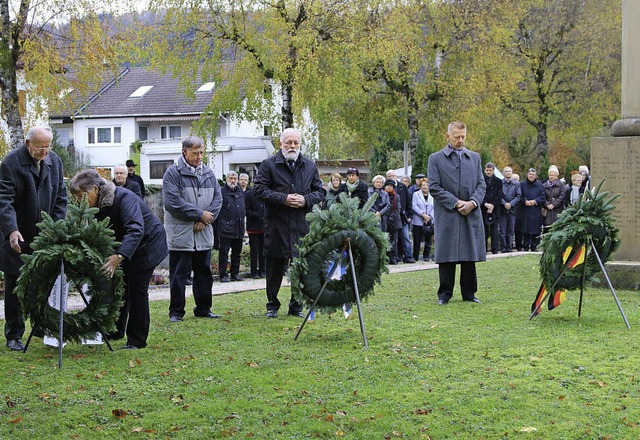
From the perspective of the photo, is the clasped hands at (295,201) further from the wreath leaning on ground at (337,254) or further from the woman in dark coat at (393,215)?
the woman in dark coat at (393,215)

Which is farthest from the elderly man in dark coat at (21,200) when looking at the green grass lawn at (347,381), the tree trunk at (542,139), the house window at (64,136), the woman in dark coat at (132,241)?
the house window at (64,136)

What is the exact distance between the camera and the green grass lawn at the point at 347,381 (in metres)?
6.55

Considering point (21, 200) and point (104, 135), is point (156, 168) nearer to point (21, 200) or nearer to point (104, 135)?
point (104, 135)

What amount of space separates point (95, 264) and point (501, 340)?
417 cm

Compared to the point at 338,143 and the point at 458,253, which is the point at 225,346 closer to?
the point at 458,253

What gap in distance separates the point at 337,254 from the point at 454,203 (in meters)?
3.23

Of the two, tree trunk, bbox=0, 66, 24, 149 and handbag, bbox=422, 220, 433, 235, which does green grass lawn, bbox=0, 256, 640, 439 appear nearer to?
handbag, bbox=422, 220, 433, 235

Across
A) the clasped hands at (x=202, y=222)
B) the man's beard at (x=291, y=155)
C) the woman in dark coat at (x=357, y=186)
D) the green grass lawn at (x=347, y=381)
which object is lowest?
the green grass lawn at (x=347, y=381)

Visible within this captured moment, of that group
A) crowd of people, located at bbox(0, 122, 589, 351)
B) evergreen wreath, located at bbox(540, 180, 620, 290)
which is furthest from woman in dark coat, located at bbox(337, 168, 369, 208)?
evergreen wreath, located at bbox(540, 180, 620, 290)

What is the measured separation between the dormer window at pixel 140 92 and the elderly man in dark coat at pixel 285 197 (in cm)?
5877

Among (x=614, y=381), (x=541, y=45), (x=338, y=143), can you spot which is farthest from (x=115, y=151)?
(x=614, y=381)

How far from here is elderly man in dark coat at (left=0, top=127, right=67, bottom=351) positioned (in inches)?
364

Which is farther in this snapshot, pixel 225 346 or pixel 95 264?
pixel 225 346

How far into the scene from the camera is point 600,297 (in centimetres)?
1298
